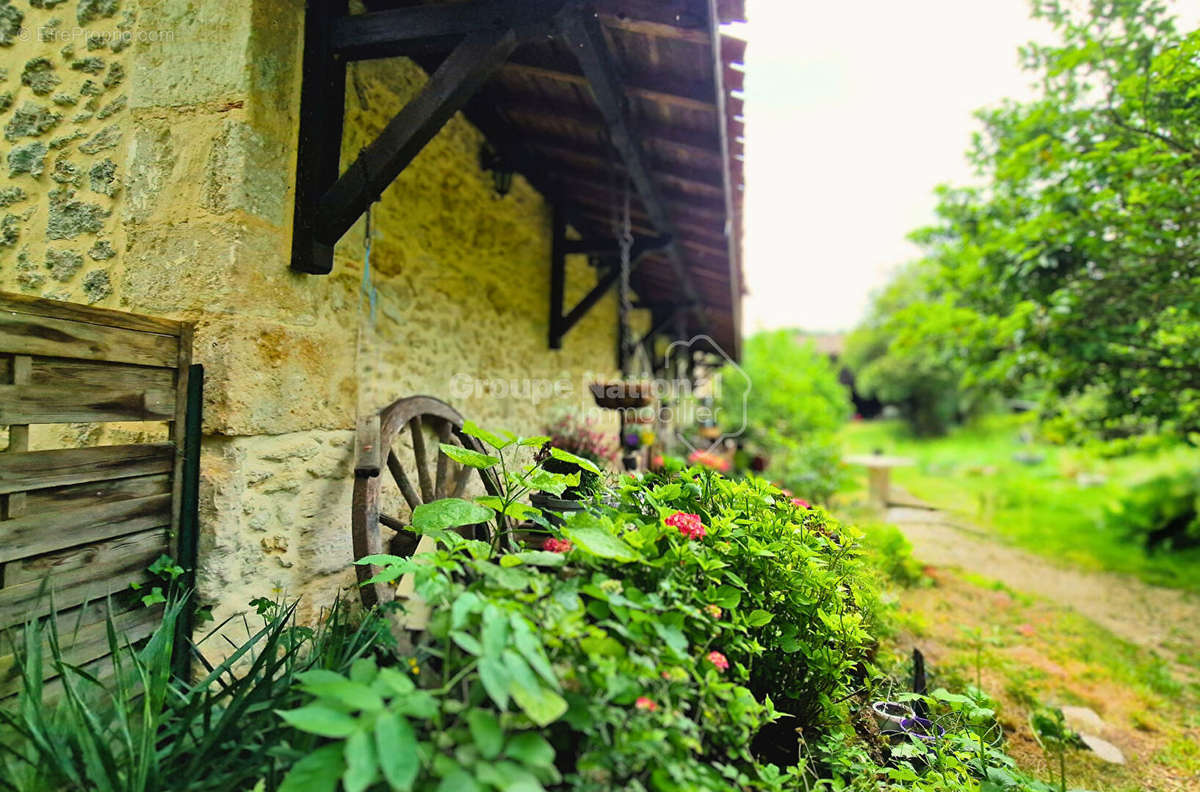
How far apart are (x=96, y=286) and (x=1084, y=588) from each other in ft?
23.2

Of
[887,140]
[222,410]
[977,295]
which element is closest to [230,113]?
[222,410]

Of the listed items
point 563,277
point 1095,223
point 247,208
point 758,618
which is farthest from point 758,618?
point 1095,223

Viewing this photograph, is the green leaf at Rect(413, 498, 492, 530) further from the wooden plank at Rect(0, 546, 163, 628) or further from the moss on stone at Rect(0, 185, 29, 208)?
the moss on stone at Rect(0, 185, 29, 208)

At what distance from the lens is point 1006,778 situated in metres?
1.50

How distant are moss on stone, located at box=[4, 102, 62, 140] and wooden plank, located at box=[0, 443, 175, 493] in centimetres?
140

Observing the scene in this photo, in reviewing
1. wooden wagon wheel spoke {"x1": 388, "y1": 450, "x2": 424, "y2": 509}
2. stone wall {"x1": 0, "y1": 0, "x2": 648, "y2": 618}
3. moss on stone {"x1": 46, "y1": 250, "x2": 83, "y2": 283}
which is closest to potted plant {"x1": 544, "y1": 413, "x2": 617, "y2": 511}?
wooden wagon wheel spoke {"x1": 388, "y1": 450, "x2": 424, "y2": 509}

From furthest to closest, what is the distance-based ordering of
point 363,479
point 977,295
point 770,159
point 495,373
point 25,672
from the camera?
point 770,159
point 977,295
point 495,373
point 363,479
point 25,672

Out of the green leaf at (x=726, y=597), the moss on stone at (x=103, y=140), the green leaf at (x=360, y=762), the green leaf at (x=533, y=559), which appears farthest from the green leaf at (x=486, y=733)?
the moss on stone at (x=103, y=140)

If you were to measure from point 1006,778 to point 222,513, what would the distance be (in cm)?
234

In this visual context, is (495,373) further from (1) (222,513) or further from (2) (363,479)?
(1) (222,513)

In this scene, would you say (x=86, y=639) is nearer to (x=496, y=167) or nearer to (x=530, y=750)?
(x=530, y=750)

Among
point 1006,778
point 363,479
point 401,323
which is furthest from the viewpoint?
point 401,323

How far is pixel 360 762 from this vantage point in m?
0.80

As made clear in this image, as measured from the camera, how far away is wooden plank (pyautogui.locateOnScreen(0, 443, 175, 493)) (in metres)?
1.33
